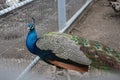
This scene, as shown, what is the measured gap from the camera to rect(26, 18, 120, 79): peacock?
3.50 m

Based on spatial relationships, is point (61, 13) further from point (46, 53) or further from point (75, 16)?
point (46, 53)

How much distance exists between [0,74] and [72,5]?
3103 millimetres

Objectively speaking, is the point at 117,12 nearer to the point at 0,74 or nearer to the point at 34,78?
the point at 34,78

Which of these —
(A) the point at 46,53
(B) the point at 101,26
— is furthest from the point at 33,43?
(B) the point at 101,26

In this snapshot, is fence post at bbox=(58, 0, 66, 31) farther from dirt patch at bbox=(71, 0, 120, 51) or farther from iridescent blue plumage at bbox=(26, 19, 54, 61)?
iridescent blue plumage at bbox=(26, 19, 54, 61)

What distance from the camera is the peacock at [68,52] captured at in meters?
3.50

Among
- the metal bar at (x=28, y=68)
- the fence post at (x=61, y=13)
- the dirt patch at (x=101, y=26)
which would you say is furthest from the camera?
the dirt patch at (x=101, y=26)

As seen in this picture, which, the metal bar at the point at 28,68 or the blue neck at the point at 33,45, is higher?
the blue neck at the point at 33,45

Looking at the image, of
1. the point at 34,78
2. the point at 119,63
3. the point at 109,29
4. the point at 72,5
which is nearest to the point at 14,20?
the point at 34,78

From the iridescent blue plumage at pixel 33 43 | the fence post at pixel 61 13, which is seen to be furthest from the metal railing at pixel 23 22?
the iridescent blue plumage at pixel 33 43

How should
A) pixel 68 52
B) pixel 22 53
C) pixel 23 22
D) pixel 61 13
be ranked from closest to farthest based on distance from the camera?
1. pixel 68 52
2. pixel 23 22
3. pixel 22 53
4. pixel 61 13

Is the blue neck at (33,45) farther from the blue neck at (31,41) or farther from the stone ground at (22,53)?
the stone ground at (22,53)

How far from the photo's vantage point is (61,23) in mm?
5305

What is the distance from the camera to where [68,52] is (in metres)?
3.50
